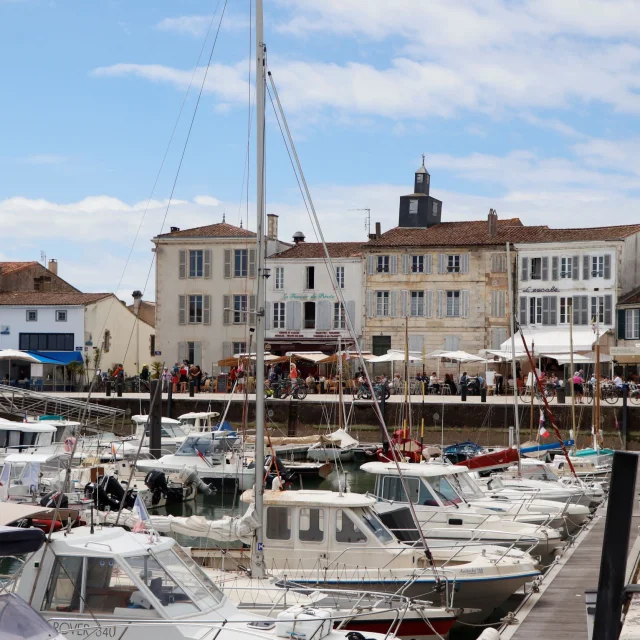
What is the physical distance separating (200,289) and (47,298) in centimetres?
900

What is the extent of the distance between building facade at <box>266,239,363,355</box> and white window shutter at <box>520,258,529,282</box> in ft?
29.6

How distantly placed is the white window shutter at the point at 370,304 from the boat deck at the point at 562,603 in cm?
4050

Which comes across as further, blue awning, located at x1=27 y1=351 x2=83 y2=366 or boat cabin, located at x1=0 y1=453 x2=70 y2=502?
blue awning, located at x1=27 y1=351 x2=83 y2=366

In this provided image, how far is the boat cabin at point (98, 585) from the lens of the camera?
11.2 metres

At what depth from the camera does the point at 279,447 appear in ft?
129

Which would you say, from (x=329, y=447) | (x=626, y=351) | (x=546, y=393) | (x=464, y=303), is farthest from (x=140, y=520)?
(x=464, y=303)

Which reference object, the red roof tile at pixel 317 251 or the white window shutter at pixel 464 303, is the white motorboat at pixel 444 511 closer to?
the white window shutter at pixel 464 303

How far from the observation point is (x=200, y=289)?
6309 centimetres

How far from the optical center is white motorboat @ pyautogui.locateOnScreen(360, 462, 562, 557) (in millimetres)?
19703

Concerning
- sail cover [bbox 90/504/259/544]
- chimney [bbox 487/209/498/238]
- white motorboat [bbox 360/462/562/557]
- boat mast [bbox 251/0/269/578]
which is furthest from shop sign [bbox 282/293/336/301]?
boat mast [bbox 251/0/269/578]

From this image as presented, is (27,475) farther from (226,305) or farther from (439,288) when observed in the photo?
(439,288)

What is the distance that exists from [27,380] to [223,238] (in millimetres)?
13932

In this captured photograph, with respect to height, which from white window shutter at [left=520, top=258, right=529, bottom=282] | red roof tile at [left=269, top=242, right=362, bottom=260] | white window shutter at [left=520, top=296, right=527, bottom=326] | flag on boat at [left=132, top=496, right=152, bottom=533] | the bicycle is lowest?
flag on boat at [left=132, top=496, right=152, bottom=533]

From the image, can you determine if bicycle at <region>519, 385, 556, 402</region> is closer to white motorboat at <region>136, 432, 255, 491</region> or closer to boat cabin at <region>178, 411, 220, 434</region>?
boat cabin at <region>178, 411, 220, 434</region>
